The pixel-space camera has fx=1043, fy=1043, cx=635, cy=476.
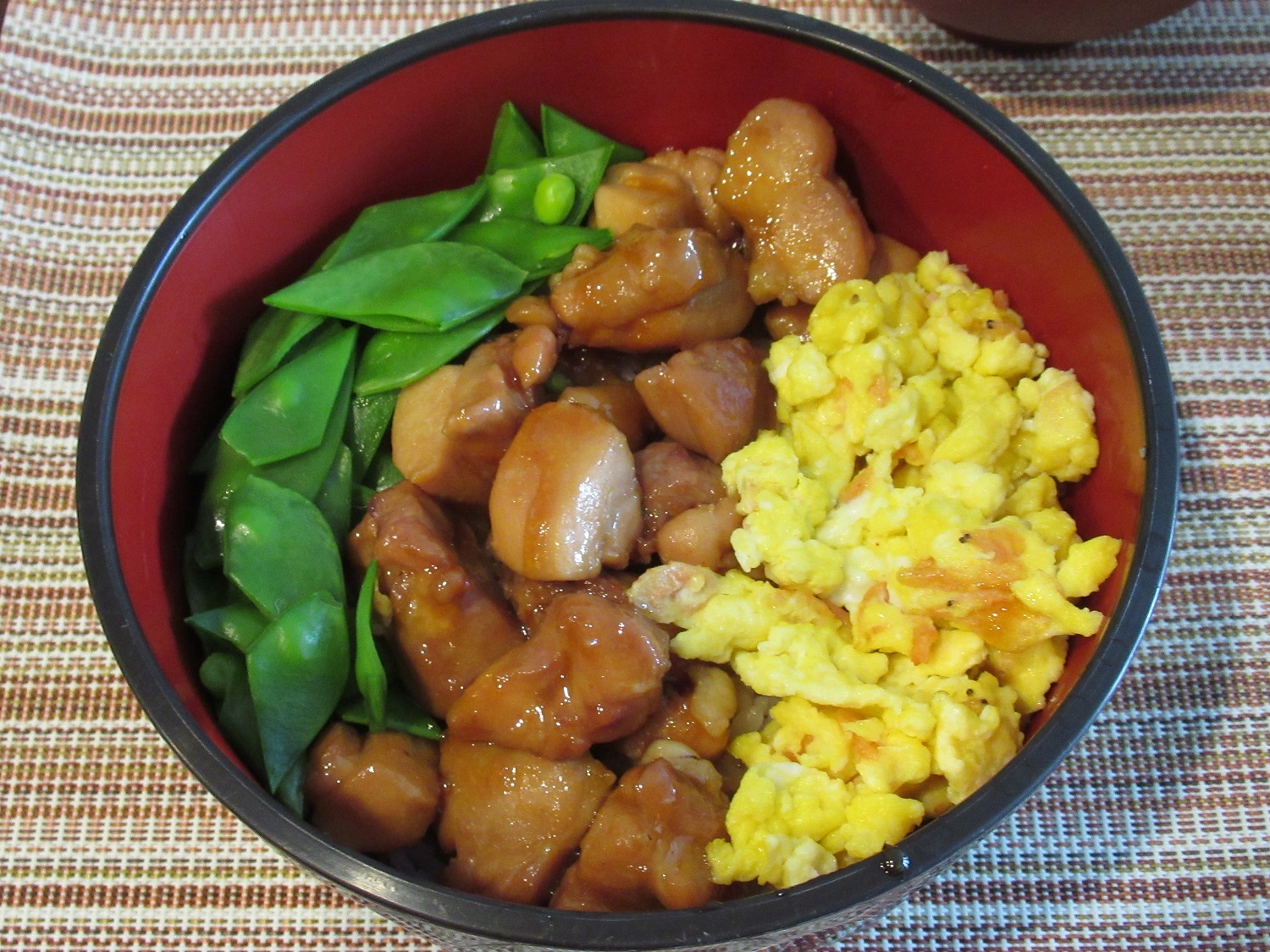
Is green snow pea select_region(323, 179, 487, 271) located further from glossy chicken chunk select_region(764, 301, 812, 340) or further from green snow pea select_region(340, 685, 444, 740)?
green snow pea select_region(340, 685, 444, 740)

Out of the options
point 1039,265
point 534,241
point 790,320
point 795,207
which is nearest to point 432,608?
point 534,241

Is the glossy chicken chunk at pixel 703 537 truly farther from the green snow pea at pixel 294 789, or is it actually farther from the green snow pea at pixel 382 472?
the green snow pea at pixel 294 789

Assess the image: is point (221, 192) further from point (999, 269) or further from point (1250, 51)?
point (1250, 51)

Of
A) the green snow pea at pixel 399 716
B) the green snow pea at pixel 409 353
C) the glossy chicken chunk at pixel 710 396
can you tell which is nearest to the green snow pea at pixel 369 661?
the green snow pea at pixel 399 716

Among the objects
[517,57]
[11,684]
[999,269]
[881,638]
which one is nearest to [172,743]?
[11,684]

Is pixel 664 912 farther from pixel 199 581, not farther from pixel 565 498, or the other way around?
pixel 199 581

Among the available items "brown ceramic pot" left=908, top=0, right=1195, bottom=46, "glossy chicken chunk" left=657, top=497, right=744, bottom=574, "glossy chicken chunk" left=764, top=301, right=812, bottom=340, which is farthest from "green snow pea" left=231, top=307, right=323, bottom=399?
"brown ceramic pot" left=908, top=0, right=1195, bottom=46
